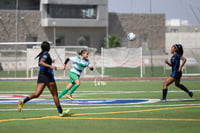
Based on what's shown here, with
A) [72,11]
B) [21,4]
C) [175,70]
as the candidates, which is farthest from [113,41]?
[175,70]

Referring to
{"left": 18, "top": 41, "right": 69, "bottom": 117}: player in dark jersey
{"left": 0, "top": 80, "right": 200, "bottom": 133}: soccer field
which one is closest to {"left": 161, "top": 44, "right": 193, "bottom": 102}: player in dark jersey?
{"left": 0, "top": 80, "right": 200, "bottom": 133}: soccer field

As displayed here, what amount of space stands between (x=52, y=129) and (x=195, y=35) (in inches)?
2461

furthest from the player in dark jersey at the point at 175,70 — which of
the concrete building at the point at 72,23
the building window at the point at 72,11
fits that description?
the building window at the point at 72,11

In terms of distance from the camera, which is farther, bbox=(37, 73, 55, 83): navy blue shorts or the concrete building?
the concrete building

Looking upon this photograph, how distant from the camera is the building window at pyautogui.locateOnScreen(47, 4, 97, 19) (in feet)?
229

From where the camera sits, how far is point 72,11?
2810 inches

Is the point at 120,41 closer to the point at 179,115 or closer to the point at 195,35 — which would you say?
the point at 195,35

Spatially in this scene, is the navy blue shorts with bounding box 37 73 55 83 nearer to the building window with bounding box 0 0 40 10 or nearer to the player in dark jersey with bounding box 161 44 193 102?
the player in dark jersey with bounding box 161 44 193 102

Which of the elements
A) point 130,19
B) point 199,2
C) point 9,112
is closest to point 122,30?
point 130,19

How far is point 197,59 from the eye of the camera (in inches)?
1610

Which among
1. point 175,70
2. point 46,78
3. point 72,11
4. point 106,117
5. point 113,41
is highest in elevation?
point 72,11

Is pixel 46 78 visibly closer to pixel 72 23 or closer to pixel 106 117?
pixel 106 117

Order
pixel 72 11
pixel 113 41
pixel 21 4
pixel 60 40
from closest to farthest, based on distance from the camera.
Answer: pixel 113 41
pixel 60 40
pixel 72 11
pixel 21 4

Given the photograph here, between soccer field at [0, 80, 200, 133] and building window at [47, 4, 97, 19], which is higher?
building window at [47, 4, 97, 19]
